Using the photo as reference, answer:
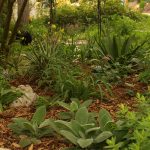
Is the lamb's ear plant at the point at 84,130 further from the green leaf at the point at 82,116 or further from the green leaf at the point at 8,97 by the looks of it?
the green leaf at the point at 8,97

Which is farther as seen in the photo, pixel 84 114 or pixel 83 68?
pixel 83 68

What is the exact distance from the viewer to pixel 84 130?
361 cm

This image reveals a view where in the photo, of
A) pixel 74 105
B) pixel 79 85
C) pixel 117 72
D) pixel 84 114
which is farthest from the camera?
pixel 117 72

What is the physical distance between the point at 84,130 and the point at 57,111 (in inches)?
42.8

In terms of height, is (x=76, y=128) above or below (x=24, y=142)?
above

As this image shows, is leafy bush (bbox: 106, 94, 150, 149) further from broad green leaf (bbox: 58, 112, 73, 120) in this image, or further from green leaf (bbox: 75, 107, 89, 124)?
broad green leaf (bbox: 58, 112, 73, 120)

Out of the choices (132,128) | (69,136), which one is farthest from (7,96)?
(132,128)

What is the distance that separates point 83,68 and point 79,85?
2.67 feet

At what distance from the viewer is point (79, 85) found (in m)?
5.03

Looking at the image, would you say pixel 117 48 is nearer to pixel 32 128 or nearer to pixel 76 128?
pixel 32 128

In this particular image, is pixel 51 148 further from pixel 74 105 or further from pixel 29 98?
pixel 29 98

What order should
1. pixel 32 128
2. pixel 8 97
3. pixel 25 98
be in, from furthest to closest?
pixel 25 98 < pixel 8 97 < pixel 32 128

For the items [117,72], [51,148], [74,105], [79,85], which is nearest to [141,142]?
[51,148]

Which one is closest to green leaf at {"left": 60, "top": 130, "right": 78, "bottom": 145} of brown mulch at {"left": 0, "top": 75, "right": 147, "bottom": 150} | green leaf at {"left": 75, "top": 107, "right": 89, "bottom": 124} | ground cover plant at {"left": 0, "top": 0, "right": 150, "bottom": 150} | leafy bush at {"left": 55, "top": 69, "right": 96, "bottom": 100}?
ground cover plant at {"left": 0, "top": 0, "right": 150, "bottom": 150}
